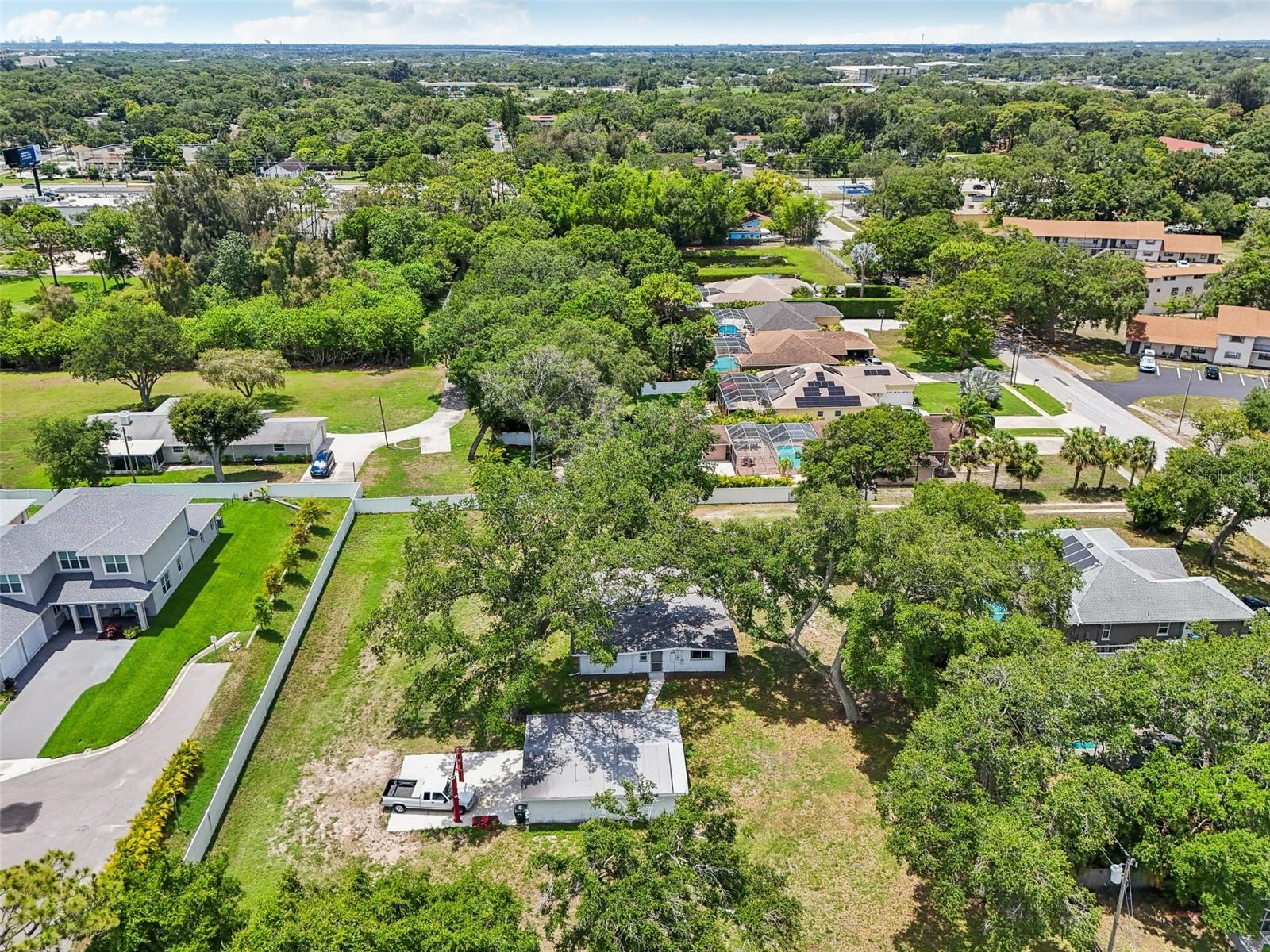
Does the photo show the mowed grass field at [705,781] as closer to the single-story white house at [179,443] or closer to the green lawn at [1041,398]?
the single-story white house at [179,443]

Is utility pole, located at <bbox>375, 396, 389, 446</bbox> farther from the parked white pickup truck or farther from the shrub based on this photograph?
the parked white pickup truck

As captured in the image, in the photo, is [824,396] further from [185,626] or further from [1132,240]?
[1132,240]

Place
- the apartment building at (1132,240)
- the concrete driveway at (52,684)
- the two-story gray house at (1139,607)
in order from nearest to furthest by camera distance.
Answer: the concrete driveway at (52,684) < the two-story gray house at (1139,607) < the apartment building at (1132,240)

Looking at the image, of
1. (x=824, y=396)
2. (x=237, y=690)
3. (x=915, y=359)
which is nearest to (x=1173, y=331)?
(x=915, y=359)

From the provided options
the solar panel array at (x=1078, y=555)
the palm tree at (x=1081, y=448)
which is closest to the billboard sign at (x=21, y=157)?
the palm tree at (x=1081, y=448)

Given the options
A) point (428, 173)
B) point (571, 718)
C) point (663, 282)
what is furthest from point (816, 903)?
point (428, 173)
